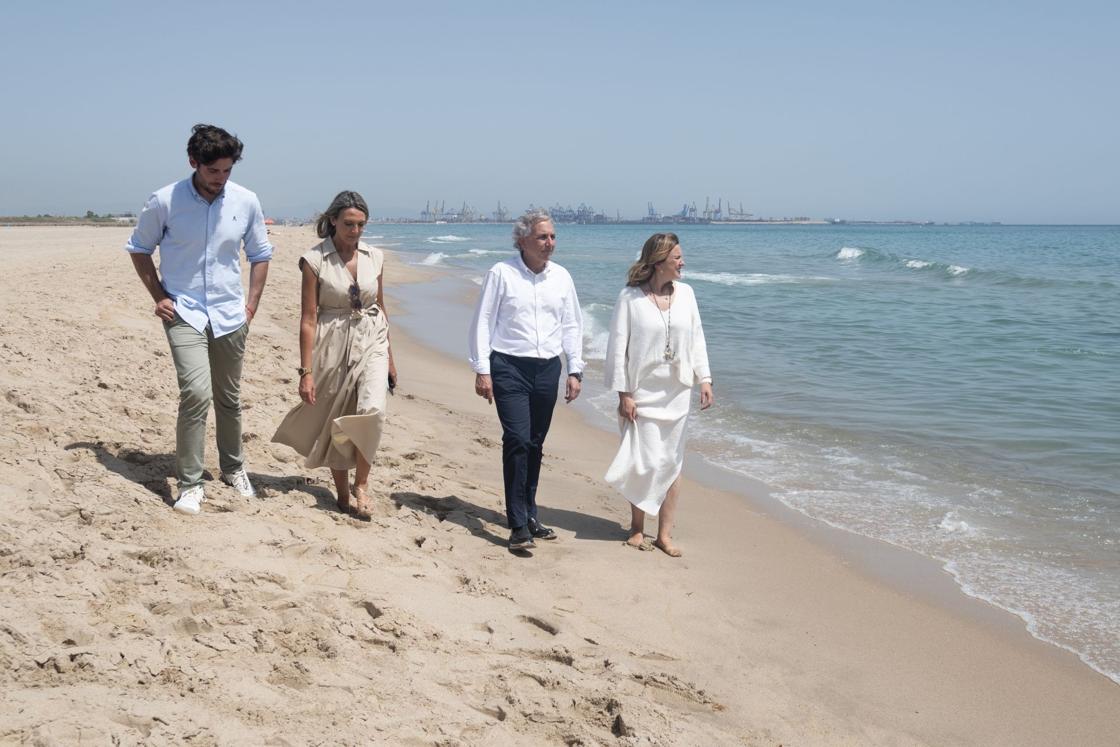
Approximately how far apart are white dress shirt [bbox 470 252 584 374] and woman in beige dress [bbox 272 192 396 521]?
20.4 inches

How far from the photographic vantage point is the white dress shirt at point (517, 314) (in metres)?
5.08

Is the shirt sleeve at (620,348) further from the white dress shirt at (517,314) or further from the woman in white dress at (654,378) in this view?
the white dress shirt at (517,314)

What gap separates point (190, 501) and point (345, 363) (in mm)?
1026

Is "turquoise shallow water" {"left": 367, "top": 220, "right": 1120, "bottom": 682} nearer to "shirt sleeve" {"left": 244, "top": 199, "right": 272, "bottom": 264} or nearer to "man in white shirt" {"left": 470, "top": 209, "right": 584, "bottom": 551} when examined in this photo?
"man in white shirt" {"left": 470, "top": 209, "right": 584, "bottom": 551}

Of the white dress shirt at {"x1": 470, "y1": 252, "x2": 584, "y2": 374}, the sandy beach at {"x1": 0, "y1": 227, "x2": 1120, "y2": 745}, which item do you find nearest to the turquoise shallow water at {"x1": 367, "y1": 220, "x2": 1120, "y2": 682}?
the sandy beach at {"x1": 0, "y1": 227, "x2": 1120, "y2": 745}

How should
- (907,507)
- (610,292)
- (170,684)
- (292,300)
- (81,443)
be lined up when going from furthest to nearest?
(610,292) → (292,300) → (907,507) → (81,443) → (170,684)

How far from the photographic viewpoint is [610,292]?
2584 cm

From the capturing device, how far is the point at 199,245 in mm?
4492

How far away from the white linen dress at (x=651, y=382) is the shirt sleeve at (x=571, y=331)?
0.66 ft

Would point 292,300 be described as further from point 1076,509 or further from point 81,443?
point 1076,509

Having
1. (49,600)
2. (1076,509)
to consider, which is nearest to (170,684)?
(49,600)

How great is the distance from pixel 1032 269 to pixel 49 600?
40860 mm

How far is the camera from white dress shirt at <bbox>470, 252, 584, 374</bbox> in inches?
200

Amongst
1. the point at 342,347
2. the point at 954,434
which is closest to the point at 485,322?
the point at 342,347
